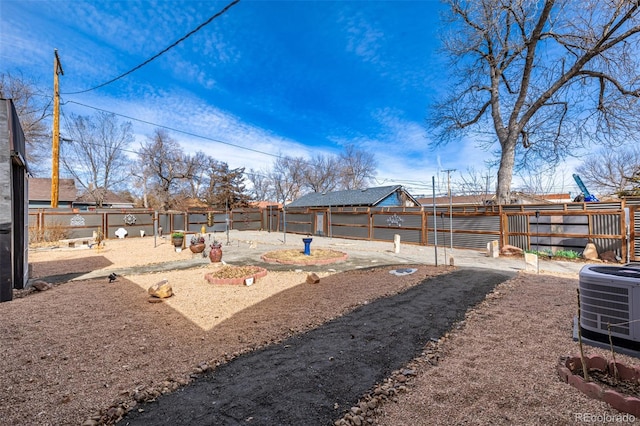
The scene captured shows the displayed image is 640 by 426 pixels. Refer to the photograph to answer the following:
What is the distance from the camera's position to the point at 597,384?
2.27 metres

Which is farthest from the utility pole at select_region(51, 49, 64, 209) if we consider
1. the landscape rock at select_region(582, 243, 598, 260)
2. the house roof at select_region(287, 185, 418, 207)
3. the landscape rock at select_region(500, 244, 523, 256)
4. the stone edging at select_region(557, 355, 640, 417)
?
the landscape rock at select_region(582, 243, 598, 260)

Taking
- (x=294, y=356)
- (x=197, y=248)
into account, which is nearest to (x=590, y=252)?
(x=294, y=356)

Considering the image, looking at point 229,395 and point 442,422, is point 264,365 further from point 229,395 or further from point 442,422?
point 442,422

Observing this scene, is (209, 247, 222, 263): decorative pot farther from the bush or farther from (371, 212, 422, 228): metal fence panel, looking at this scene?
the bush

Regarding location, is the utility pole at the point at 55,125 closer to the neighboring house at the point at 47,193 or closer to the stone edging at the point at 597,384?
the neighboring house at the point at 47,193

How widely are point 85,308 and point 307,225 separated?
1750cm

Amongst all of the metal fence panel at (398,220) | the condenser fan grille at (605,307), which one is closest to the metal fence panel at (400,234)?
the metal fence panel at (398,220)

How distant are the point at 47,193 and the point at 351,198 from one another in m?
33.1

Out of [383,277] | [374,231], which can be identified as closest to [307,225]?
[374,231]

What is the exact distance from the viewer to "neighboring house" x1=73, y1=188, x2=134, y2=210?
3047cm

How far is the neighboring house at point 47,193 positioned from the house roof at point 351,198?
25.0 meters

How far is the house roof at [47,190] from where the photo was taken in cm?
3078

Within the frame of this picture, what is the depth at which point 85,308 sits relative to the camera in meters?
4.84
